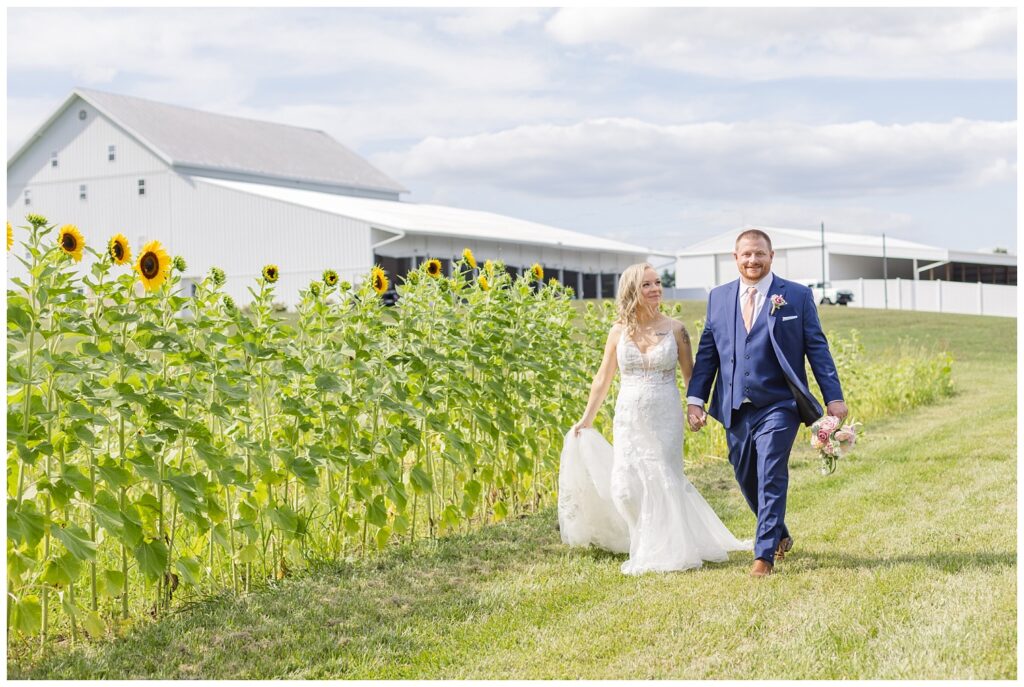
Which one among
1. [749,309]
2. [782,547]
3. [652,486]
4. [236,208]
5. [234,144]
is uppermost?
[234,144]

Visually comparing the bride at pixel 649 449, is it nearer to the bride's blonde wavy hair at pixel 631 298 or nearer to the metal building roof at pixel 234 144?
the bride's blonde wavy hair at pixel 631 298

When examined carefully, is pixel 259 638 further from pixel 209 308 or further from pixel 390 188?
pixel 390 188

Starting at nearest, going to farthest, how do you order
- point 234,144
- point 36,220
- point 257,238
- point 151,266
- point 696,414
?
point 36,220
point 151,266
point 696,414
point 257,238
point 234,144

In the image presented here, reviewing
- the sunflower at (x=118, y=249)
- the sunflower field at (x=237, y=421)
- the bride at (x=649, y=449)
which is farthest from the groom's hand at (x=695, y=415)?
the sunflower at (x=118, y=249)

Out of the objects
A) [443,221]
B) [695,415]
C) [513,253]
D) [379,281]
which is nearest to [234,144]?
[443,221]

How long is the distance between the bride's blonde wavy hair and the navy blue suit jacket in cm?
42

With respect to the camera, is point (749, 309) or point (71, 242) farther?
point (749, 309)

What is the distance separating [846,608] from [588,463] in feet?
6.53

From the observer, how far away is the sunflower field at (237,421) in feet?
16.5

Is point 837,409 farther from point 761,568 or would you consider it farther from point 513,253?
point 513,253

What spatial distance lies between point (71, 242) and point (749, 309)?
11.7 feet

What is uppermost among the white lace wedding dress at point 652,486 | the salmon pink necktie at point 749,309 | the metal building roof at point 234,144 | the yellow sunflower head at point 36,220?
the metal building roof at point 234,144

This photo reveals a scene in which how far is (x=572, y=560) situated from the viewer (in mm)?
6797

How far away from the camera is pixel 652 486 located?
21.9 feet
